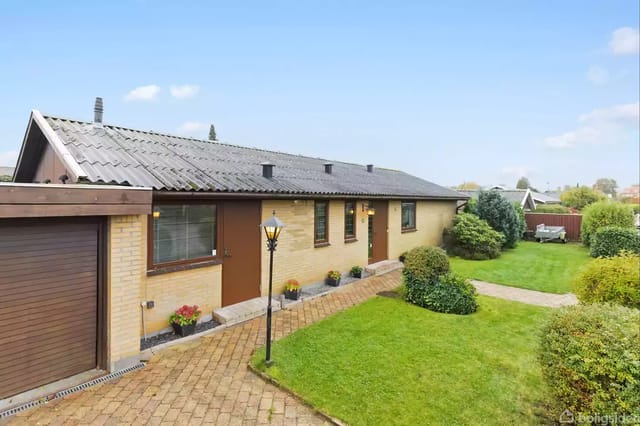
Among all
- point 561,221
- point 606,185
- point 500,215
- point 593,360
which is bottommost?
point 593,360

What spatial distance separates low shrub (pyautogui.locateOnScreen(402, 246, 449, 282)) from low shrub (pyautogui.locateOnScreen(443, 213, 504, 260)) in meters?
7.96

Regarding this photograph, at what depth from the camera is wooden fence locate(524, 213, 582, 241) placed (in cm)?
2006

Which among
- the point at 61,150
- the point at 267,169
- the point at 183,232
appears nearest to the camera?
the point at 61,150

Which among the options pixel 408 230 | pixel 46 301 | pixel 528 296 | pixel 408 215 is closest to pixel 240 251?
pixel 46 301

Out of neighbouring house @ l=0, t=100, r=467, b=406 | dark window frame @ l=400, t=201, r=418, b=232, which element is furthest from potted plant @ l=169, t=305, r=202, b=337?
dark window frame @ l=400, t=201, r=418, b=232

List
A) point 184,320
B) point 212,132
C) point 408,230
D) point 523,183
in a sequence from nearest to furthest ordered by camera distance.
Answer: point 184,320
point 408,230
point 212,132
point 523,183

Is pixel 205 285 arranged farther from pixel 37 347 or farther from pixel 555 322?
pixel 555 322

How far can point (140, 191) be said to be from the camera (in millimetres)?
4949

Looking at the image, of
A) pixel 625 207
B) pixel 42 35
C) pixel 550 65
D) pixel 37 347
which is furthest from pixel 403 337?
pixel 625 207

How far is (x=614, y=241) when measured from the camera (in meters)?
14.0

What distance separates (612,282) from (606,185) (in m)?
108

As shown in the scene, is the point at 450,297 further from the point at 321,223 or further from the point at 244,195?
the point at 244,195

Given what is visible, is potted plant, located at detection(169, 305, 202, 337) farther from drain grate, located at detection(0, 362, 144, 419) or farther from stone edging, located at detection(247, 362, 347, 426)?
stone edging, located at detection(247, 362, 347, 426)

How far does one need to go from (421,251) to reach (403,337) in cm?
303
